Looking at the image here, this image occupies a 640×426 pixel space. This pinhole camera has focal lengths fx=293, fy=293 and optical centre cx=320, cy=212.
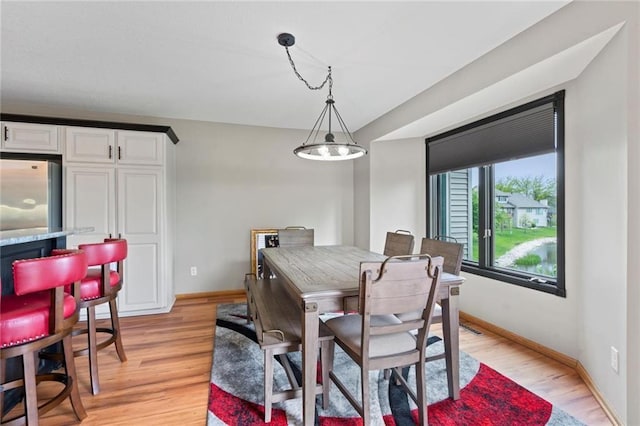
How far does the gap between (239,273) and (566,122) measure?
3.96 meters

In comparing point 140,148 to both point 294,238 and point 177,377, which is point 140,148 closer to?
point 294,238

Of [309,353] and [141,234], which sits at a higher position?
[141,234]

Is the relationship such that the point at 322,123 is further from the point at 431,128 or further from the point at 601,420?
the point at 601,420

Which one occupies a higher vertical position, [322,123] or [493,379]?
[322,123]

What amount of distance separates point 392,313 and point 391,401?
2.58 feet

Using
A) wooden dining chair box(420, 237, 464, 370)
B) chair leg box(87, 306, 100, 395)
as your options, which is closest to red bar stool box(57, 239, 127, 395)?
chair leg box(87, 306, 100, 395)

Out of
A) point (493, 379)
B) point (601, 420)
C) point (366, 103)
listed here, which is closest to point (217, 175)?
point (366, 103)

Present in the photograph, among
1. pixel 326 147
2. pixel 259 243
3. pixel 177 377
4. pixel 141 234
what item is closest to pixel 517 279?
pixel 326 147

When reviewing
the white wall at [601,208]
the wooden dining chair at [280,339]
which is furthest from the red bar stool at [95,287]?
the white wall at [601,208]

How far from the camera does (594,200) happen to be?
1943 mm

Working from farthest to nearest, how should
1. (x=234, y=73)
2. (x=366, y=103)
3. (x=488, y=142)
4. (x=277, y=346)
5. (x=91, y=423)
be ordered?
(x=366, y=103)
(x=488, y=142)
(x=234, y=73)
(x=91, y=423)
(x=277, y=346)

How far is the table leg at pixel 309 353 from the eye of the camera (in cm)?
151

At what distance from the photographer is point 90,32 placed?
2.00 meters

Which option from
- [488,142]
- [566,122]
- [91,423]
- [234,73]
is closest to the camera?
[91,423]
